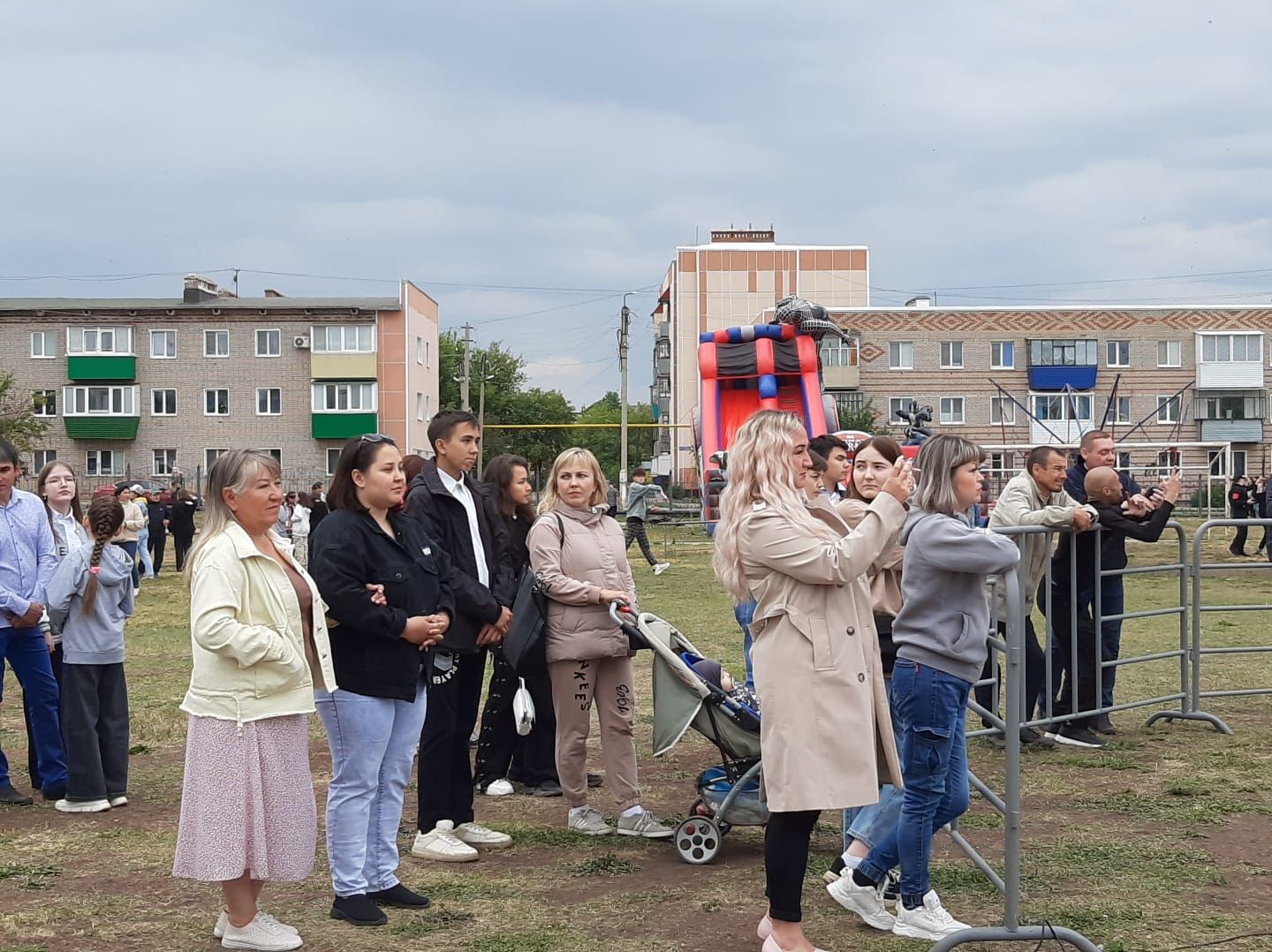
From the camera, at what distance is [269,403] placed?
62969mm

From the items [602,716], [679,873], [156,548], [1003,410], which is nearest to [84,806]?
[602,716]

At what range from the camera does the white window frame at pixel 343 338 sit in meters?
62.7

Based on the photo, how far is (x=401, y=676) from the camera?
5355 mm

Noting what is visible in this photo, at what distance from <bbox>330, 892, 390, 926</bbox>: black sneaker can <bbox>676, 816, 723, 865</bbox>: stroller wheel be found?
146 cm

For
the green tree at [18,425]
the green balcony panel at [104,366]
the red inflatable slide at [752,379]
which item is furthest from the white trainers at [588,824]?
the green balcony panel at [104,366]

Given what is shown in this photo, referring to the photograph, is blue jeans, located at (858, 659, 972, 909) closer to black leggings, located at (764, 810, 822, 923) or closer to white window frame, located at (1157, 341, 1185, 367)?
black leggings, located at (764, 810, 822, 923)

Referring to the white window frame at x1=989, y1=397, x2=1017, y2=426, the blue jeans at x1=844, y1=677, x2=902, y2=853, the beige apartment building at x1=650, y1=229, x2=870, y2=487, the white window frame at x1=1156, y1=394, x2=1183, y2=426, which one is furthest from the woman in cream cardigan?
the beige apartment building at x1=650, y1=229, x2=870, y2=487

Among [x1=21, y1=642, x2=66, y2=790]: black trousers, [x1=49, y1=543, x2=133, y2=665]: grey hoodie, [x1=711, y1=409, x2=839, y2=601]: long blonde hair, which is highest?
[x1=711, y1=409, x2=839, y2=601]: long blonde hair

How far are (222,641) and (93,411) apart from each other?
203 ft

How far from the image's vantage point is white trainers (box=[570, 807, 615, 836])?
22.2ft

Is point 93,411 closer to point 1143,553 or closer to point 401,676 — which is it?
point 1143,553

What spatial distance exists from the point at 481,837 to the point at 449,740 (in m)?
0.51

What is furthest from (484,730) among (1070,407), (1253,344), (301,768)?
(1253,344)

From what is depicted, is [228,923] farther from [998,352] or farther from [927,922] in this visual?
[998,352]
